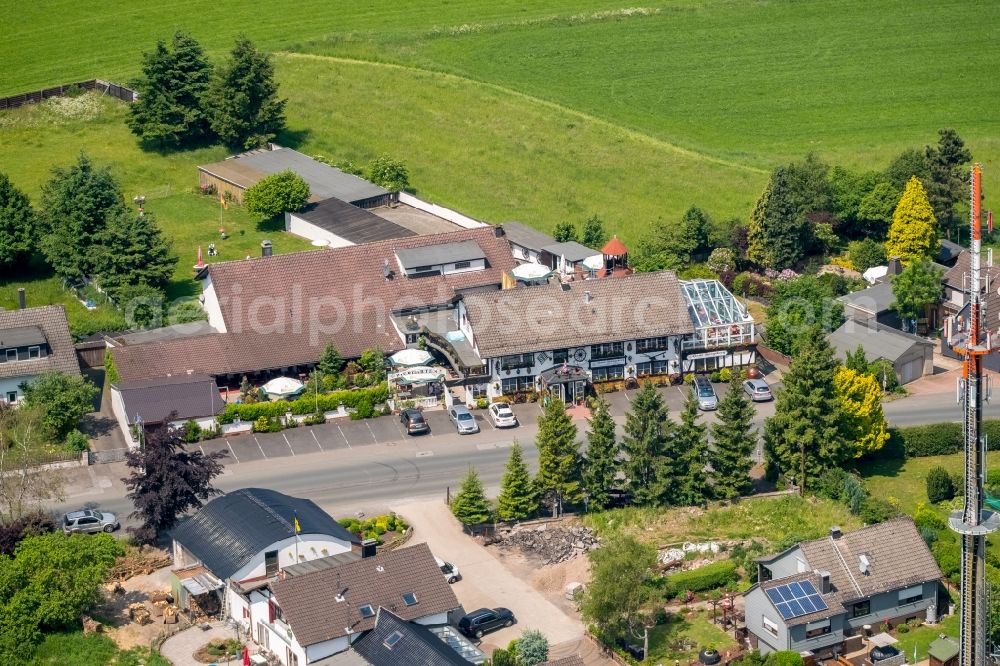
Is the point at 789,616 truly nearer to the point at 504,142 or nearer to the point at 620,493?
the point at 620,493

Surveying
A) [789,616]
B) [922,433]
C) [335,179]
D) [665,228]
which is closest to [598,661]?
[789,616]

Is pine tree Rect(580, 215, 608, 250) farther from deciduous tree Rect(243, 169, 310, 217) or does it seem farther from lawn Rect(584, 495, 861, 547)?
lawn Rect(584, 495, 861, 547)

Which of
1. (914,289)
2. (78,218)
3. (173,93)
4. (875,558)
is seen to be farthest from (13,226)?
(875,558)

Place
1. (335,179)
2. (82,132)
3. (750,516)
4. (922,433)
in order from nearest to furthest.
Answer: (750,516)
(922,433)
(335,179)
(82,132)

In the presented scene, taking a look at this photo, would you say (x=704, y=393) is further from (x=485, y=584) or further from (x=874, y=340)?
(x=485, y=584)

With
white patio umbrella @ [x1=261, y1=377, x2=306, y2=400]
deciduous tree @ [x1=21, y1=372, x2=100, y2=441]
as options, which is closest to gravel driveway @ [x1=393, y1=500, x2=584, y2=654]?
white patio umbrella @ [x1=261, y1=377, x2=306, y2=400]

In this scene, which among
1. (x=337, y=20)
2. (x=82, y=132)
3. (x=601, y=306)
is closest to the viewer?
(x=601, y=306)
